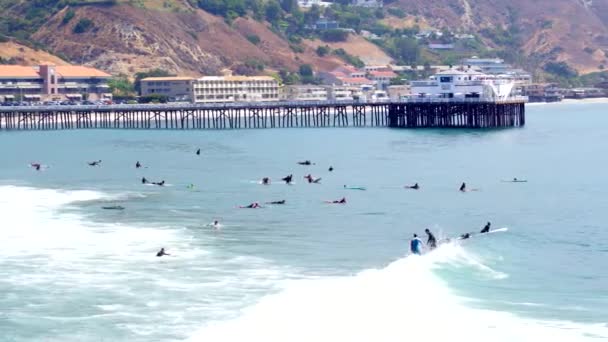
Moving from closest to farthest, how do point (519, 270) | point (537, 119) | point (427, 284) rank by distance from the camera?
point (427, 284)
point (519, 270)
point (537, 119)

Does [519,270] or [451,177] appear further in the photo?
[451,177]

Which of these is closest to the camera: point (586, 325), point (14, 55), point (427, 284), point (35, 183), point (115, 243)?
point (586, 325)

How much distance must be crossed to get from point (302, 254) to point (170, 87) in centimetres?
13886

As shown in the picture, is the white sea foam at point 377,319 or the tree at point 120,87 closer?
the white sea foam at point 377,319

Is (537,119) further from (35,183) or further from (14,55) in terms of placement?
(35,183)

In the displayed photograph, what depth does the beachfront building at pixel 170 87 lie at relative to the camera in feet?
589

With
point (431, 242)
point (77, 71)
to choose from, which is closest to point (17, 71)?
point (77, 71)

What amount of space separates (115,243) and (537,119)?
129m

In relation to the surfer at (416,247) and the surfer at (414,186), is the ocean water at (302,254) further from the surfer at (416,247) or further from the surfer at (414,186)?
the surfer at (416,247)

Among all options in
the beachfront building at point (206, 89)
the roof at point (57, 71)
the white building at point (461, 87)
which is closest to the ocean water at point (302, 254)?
the white building at point (461, 87)

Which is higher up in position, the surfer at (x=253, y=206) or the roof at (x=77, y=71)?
the roof at (x=77, y=71)

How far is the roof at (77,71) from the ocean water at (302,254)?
92318mm

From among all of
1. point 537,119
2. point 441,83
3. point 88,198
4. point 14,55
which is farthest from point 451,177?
point 14,55

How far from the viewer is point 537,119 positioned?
169625 millimetres
